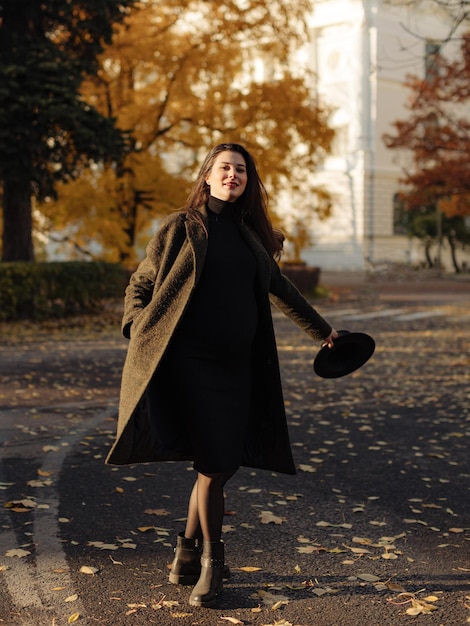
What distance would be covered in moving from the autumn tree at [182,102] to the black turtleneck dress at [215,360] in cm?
1589

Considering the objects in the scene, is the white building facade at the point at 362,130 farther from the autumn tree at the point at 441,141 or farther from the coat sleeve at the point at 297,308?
the coat sleeve at the point at 297,308

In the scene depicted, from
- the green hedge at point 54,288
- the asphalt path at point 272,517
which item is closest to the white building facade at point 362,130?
the green hedge at point 54,288

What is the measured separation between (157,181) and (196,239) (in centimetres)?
1705

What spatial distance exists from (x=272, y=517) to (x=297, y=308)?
4.72ft

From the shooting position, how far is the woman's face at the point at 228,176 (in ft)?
12.7

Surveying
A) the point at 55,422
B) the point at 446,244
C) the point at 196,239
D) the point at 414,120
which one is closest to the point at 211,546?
the point at 196,239

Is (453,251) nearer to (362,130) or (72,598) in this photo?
(362,130)

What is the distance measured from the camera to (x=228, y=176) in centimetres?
388

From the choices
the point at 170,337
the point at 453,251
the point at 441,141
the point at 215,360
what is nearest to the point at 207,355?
the point at 215,360

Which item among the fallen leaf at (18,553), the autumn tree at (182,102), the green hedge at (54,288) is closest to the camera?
the fallen leaf at (18,553)

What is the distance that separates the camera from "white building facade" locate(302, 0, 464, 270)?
43.7m

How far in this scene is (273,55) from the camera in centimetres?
2153

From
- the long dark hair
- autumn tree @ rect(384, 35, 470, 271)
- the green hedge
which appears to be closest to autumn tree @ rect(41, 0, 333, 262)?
the green hedge

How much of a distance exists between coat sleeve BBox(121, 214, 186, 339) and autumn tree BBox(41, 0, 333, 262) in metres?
15.7
